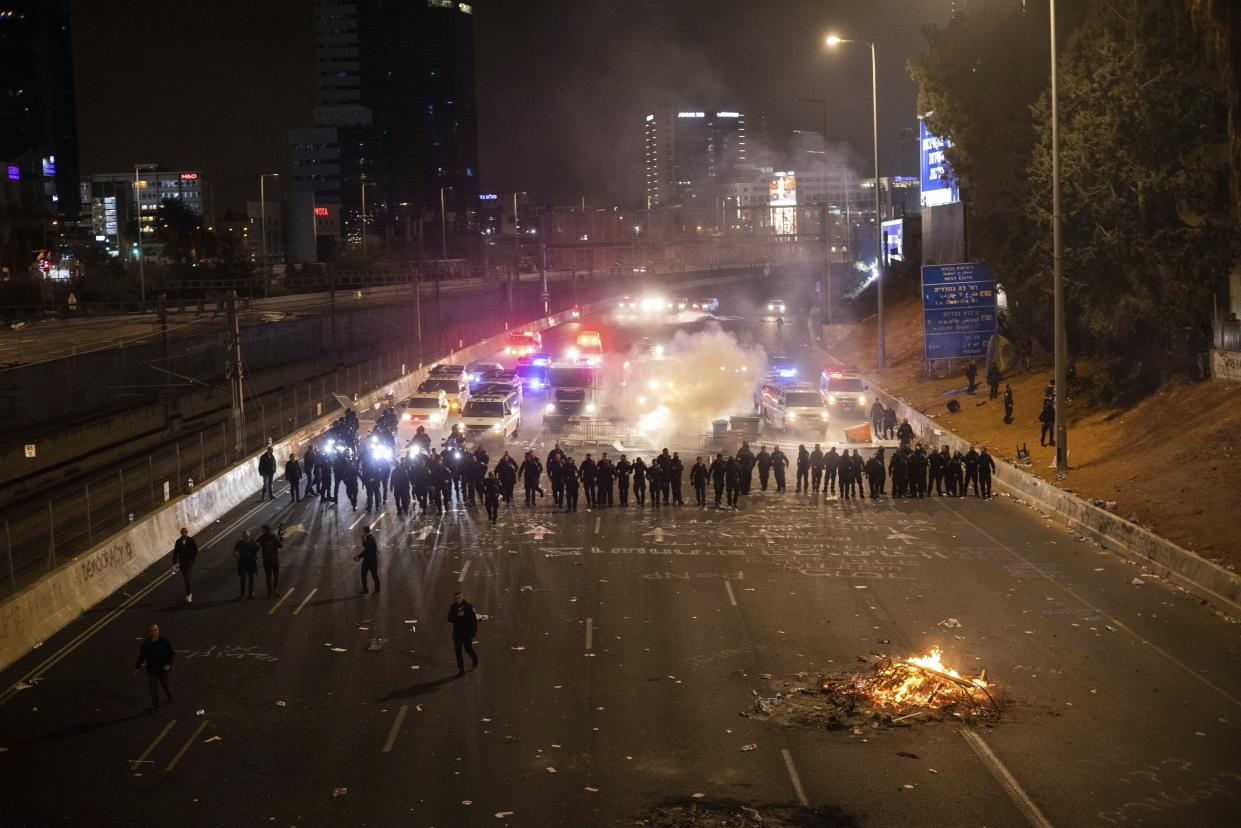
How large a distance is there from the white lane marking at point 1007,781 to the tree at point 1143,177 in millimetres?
22844

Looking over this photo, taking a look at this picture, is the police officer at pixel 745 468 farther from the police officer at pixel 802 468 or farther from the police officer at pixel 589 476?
the police officer at pixel 589 476

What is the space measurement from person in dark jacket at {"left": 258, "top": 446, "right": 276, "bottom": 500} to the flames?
17.7 m

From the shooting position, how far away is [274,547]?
20.2 meters

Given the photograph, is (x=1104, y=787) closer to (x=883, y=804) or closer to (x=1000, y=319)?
(x=883, y=804)

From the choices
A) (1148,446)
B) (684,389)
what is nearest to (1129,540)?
(1148,446)

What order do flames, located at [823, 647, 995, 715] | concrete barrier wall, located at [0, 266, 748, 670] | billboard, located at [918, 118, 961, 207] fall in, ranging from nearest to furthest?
flames, located at [823, 647, 995, 715], concrete barrier wall, located at [0, 266, 748, 670], billboard, located at [918, 118, 961, 207]

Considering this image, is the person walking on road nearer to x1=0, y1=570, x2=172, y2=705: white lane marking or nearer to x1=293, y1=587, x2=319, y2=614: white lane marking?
x1=293, y1=587, x2=319, y2=614: white lane marking

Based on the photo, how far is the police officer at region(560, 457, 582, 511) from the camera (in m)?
27.7

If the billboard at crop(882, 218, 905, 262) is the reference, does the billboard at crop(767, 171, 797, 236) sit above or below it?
above

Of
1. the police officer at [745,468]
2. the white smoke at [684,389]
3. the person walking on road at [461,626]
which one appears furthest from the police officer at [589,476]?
the person walking on road at [461,626]

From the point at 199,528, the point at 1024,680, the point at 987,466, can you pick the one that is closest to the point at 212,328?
the point at 199,528

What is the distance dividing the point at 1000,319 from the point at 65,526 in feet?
119

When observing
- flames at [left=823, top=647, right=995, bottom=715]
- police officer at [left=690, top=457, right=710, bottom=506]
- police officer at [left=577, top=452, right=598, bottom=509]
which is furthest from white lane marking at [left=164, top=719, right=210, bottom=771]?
police officer at [left=690, top=457, right=710, bottom=506]

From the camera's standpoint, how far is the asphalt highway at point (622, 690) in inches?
464
